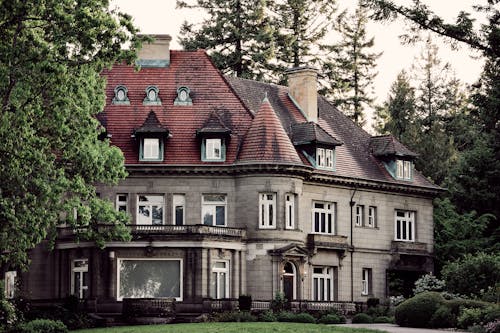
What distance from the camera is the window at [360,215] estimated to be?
6375cm

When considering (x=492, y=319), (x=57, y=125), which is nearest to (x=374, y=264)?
(x=492, y=319)

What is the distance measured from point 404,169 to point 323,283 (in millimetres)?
8929

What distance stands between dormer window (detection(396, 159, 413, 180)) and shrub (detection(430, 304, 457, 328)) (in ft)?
67.7

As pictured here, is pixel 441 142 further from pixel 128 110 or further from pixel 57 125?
pixel 57 125

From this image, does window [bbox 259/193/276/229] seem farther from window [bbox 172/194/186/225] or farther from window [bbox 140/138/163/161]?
window [bbox 140/138/163/161]

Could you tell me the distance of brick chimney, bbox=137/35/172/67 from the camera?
62438 millimetres

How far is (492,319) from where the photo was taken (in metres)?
42.6

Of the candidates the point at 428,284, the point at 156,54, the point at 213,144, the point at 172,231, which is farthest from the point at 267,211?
the point at 156,54

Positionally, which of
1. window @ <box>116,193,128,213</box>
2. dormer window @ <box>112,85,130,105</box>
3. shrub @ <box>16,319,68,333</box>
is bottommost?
shrub @ <box>16,319,68,333</box>

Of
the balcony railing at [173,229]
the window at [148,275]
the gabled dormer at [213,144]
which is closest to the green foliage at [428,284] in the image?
the balcony railing at [173,229]

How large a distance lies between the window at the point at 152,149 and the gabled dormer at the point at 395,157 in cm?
1389

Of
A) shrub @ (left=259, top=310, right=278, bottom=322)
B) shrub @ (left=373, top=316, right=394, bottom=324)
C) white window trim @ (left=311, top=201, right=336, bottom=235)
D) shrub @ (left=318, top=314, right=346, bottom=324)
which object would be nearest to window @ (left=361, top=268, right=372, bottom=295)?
white window trim @ (left=311, top=201, right=336, bottom=235)

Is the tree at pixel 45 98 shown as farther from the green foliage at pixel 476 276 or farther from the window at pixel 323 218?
the green foliage at pixel 476 276

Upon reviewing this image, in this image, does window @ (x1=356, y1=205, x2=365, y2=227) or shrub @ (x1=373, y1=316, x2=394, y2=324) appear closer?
shrub @ (x1=373, y1=316, x2=394, y2=324)
